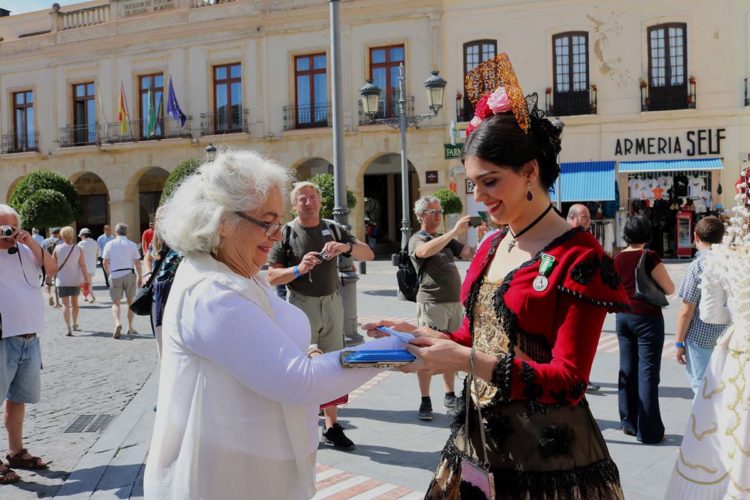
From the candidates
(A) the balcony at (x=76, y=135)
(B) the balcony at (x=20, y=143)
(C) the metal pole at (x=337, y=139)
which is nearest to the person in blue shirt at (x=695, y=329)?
(C) the metal pole at (x=337, y=139)

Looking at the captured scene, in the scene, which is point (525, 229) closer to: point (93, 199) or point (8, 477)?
point (8, 477)

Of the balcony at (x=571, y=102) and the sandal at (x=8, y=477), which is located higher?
the balcony at (x=571, y=102)

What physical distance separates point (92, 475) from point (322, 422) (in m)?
1.92

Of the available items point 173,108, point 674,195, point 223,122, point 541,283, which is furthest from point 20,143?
point 541,283

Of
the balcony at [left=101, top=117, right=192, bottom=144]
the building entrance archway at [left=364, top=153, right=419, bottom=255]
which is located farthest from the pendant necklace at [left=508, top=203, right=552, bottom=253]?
the building entrance archway at [left=364, top=153, right=419, bottom=255]

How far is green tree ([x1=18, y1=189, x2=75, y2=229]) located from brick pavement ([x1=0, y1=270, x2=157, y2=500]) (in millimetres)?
10541

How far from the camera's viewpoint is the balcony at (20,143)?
30330 millimetres

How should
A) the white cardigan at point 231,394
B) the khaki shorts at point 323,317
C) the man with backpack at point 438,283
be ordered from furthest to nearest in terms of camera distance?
the man with backpack at point 438,283 < the khaki shorts at point 323,317 < the white cardigan at point 231,394

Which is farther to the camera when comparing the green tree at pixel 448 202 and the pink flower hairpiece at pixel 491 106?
the green tree at pixel 448 202

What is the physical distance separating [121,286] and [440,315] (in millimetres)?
7137

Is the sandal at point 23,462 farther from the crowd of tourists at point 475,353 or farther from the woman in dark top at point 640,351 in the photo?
the woman in dark top at point 640,351

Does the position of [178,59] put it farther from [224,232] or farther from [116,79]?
[224,232]

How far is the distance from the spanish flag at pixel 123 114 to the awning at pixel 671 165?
19.5 metres

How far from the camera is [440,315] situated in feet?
20.7
